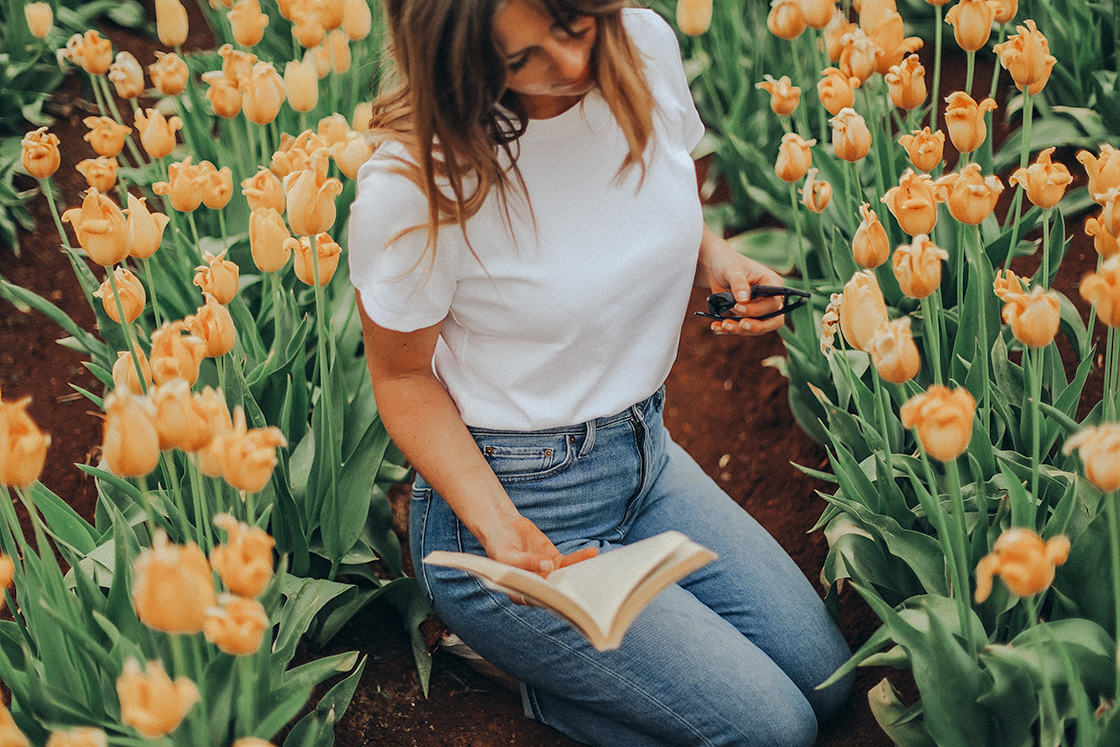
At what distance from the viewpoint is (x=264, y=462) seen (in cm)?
110

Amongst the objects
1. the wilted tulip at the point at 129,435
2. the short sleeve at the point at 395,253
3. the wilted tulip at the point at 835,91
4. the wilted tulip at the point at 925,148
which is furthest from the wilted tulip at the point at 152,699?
the wilted tulip at the point at 835,91

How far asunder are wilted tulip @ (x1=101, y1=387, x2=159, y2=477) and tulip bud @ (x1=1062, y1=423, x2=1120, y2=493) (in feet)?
2.99

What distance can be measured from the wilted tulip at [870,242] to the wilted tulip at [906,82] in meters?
0.39

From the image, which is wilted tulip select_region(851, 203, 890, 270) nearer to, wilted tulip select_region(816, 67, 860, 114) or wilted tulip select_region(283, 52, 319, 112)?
wilted tulip select_region(816, 67, 860, 114)

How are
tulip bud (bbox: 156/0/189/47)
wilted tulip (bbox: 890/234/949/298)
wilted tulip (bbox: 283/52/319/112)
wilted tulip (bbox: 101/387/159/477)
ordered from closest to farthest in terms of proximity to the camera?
wilted tulip (bbox: 101/387/159/477) → wilted tulip (bbox: 890/234/949/298) → wilted tulip (bbox: 283/52/319/112) → tulip bud (bbox: 156/0/189/47)

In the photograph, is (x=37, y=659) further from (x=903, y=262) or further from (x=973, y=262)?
(x=973, y=262)

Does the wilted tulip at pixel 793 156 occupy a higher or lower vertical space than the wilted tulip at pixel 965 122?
lower

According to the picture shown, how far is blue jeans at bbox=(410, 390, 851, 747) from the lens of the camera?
61.7 inches

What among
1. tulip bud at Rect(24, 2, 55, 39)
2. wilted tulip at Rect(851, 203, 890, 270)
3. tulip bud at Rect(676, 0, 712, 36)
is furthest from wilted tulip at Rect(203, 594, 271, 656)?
tulip bud at Rect(24, 2, 55, 39)

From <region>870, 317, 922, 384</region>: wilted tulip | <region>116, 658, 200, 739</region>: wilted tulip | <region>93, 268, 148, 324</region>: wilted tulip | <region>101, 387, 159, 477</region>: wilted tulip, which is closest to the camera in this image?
<region>116, 658, 200, 739</region>: wilted tulip

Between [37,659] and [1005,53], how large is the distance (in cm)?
168

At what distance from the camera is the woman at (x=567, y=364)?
57.2 inches

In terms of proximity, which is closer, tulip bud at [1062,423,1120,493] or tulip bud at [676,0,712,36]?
tulip bud at [1062,423,1120,493]

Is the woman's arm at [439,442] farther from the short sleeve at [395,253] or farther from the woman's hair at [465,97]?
the woman's hair at [465,97]
